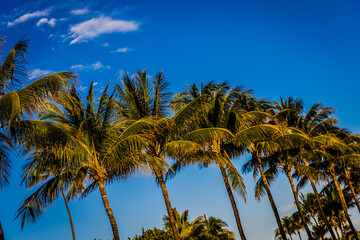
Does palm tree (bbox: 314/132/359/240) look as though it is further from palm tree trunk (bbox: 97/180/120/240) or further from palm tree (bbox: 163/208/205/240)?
palm tree trunk (bbox: 97/180/120/240)

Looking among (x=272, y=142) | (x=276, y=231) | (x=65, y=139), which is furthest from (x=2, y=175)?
(x=276, y=231)

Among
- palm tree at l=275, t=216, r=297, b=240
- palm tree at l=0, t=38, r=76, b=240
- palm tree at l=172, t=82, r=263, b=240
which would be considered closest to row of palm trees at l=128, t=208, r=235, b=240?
palm tree at l=172, t=82, r=263, b=240

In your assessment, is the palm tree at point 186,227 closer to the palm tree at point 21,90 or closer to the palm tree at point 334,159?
the palm tree at point 334,159

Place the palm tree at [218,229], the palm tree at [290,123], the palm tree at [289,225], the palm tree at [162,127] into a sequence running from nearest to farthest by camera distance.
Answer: the palm tree at [162,127] → the palm tree at [290,123] → the palm tree at [218,229] → the palm tree at [289,225]

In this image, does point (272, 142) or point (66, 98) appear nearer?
point (66, 98)

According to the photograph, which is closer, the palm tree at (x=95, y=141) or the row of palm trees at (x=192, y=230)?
the palm tree at (x=95, y=141)

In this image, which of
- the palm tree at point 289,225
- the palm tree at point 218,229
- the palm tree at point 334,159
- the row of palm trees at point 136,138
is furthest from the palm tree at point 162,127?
the palm tree at point 289,225

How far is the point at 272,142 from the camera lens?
1688cm

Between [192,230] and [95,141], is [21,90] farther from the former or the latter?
[192,230]

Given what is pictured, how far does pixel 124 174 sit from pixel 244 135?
6.57 meters

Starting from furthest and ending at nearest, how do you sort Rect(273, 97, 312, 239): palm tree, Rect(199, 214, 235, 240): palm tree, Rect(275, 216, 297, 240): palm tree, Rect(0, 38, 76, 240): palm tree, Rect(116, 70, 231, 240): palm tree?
Rect(275, 216, 297, 240): palm tree < Rect(199, 214, 235, 240): palm tree < Rect(273, 97, 312, 239): palm tree < Rect(116, 70, 231, 240): palm tree < Rect(0, 38, 76, 240): palm tree

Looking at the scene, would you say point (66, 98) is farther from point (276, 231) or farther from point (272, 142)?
point (276, 231)

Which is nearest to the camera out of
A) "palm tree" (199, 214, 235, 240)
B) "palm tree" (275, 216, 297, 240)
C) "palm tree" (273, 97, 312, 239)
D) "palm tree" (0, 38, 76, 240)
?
"palm tree" (0, 38, 76, 240)

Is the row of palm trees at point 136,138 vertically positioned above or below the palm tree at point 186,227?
above
